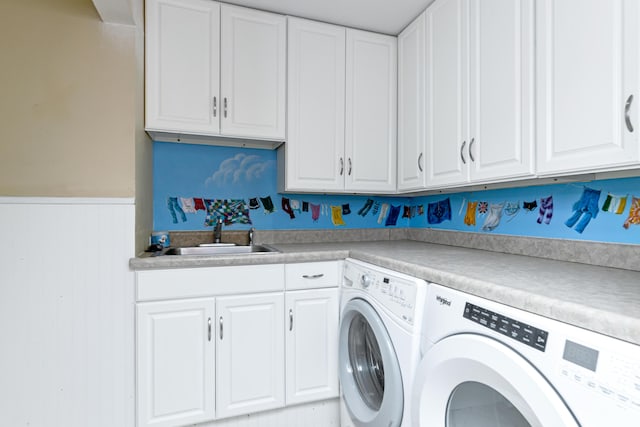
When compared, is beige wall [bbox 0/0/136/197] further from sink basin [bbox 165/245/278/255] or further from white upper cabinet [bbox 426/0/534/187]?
white upper cabinet [bbox 426/0/534/187]

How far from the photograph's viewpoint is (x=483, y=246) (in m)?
1.93

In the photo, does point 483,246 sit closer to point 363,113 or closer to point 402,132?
point 402,132

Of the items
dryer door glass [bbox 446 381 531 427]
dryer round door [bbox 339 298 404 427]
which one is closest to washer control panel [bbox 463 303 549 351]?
dryer door glass [bbox 446 381 531 427]

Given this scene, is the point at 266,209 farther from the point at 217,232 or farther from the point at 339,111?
the point at 339,111

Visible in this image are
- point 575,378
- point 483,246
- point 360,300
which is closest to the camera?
point 575,378

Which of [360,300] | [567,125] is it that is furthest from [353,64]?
[360,300]

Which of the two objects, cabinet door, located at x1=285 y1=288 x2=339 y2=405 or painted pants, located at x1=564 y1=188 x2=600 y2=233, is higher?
painted pants, located at x1=564 y1=188 x2=600 y2=233

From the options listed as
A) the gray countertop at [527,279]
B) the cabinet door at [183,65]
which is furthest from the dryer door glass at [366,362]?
the cabinet door at [183,65]

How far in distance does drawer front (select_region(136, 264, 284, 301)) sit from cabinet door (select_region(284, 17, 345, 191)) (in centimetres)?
60

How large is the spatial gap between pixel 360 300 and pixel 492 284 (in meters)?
0.72

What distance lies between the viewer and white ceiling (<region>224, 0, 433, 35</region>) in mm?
1938

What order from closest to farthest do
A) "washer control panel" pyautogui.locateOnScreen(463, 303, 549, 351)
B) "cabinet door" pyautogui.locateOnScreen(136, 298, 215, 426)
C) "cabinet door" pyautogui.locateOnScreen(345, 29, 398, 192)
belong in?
"washer control panel" pyautogui.locateOnScreen(463, 303, 549, 351) → "cabinet door" pyautogui.locateOnScreen(136, 298, 215, 426) → "cabinet door" pyautogui.locateOnScreen(345, 29, 398, 192)

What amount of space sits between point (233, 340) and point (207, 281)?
1.04ft

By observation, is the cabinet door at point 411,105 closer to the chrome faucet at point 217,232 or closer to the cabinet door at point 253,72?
the cabinet door at point 253,72
